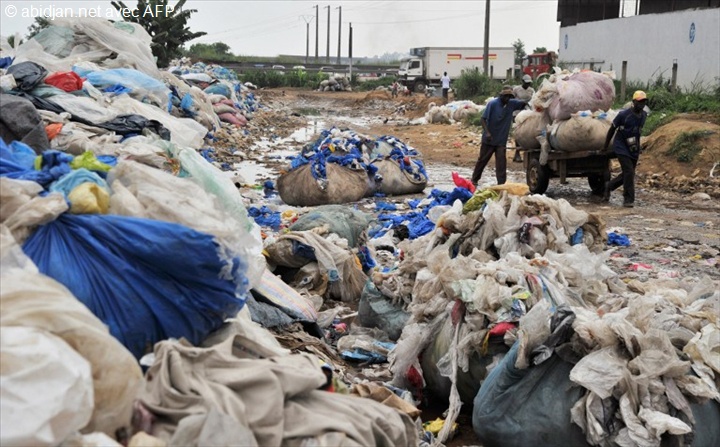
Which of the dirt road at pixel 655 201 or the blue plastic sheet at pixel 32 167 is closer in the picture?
the blue plastic sheet at pixel 32 167

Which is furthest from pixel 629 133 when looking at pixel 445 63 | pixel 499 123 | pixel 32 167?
pixel 445 63

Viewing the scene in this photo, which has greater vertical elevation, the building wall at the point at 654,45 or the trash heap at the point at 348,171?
the building wall at the point at 654,45

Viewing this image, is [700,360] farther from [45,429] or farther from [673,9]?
[673,9]

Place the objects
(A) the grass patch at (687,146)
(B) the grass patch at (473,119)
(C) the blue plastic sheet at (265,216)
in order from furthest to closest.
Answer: (B) the grass patch at (473,119), (A) the grass patch at (687,146), (C) the blue plastic sheet at (265,216)

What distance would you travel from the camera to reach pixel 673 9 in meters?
26.6

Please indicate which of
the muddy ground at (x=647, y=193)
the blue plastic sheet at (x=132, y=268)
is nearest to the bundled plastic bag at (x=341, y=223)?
the muddy ground at (x=647, y=193)

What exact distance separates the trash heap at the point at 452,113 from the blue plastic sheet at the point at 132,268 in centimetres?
2525

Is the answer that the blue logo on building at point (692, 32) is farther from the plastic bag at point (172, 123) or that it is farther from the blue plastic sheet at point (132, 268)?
the blue plastic sheet at point (132, 268)

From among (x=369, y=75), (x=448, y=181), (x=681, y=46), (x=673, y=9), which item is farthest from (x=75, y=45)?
(x=369, y=75)

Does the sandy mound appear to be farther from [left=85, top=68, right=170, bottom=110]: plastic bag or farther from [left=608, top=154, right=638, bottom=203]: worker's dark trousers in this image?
[left=85, top=68, right=170, bottom=110]: plastic bag

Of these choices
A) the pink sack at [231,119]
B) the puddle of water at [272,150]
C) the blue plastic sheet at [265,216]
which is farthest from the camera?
the pink sack at [231,119]

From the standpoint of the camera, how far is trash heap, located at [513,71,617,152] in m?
11.3

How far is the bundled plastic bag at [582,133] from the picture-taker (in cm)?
1127

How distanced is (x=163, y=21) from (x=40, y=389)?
1253 inches
